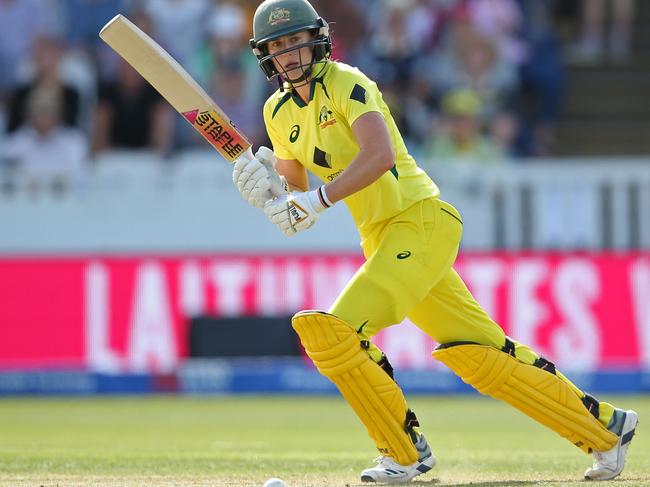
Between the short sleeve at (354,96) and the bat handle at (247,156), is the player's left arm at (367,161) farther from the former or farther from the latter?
the bat handle at (247,156)

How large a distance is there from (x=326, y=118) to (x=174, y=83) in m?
0.65

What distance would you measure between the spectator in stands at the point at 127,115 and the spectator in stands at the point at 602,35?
4.37 m

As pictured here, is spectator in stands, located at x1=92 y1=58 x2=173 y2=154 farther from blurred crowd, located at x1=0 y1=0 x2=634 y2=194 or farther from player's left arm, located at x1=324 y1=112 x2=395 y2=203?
player's left arm, located at x1=324 y1=112 x2=395 y2=203

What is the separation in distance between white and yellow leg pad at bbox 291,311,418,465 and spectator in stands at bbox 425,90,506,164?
20.7 feet

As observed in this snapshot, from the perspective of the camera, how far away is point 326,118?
5027mm

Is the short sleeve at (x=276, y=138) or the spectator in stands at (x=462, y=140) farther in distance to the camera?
the spectator in stands at (x=462, y=140)

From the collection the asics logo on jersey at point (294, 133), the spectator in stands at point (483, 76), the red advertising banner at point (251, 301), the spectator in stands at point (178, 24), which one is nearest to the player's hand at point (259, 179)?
the asics logo on jersey at point (294, 133)

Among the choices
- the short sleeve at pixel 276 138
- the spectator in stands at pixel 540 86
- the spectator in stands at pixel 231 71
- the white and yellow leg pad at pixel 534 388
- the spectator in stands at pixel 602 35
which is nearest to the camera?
the white and yellow leg pad at pixel 534 388

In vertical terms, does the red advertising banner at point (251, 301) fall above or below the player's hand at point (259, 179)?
below

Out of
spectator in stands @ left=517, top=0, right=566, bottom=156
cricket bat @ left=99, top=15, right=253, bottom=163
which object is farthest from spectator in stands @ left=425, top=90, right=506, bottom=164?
cricket bat @ left=99, top=15, right=253, bottom=163

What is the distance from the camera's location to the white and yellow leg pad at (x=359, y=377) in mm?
4797

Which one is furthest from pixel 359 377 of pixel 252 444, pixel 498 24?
pixel 498 24

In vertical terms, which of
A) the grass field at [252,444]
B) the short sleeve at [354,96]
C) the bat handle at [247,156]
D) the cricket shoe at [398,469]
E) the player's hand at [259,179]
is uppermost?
the short sleeve at [354,96]

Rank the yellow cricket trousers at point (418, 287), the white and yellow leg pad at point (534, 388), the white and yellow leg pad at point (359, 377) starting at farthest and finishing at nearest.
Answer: the white and yellow leg pad at point (534, 388) < the yellow cricket trousers at point (418, 287) < the white and yellow leg pad at point (359, 377)
